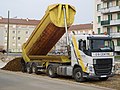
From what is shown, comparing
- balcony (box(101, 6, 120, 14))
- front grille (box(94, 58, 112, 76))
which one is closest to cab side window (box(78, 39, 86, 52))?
front grille (box(94, 58, 112, 76))

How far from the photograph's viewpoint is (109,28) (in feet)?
214

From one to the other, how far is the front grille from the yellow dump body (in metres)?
3.93

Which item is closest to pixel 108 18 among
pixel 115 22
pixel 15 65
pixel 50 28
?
pixel 115 22

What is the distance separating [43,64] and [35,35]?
7.03 feet

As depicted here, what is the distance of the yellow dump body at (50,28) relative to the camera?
63.0 ft

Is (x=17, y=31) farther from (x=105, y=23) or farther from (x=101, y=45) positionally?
(x=101, y=45)

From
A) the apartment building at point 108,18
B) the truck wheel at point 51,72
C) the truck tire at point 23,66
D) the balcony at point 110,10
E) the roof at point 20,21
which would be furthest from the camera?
the roof at point 20,21

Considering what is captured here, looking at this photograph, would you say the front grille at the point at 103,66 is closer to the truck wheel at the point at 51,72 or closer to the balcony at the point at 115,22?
the truck wheel at the point at 51,72

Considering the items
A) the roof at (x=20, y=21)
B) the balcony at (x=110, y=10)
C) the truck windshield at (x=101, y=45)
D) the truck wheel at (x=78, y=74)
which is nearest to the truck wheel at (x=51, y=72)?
the truck wheel at (x=78, y=74)

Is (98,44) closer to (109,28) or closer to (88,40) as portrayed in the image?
(88,40)

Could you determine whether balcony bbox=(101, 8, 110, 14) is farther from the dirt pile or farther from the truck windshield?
the truck windshield

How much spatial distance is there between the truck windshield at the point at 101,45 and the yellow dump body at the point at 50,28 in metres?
3.33

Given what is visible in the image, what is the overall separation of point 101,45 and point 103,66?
1190mm

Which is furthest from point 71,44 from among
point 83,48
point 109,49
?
point 109,49
